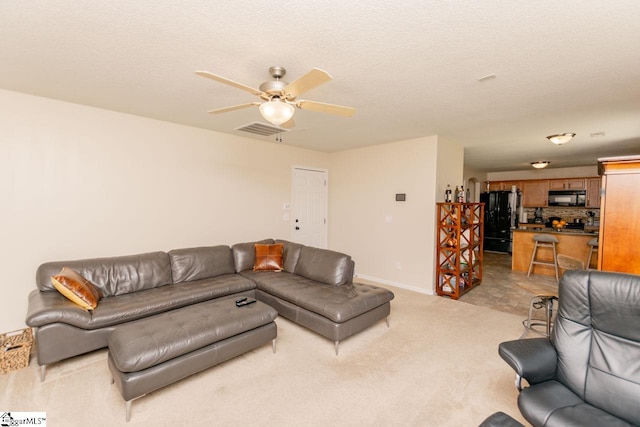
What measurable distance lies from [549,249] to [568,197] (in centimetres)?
278

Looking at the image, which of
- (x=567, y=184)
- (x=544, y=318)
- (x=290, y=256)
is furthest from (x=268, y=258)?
(x=567, y=184)

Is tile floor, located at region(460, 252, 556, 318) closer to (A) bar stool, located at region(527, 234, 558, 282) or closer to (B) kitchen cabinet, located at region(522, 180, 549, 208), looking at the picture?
(A) bar stool, located at region(527, 234, 558, 282)

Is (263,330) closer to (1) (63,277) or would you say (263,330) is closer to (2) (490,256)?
(1) (63,277)

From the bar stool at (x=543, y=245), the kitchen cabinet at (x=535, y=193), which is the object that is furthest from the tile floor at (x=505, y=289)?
the kitchen cabinet at (x=535, y=193)

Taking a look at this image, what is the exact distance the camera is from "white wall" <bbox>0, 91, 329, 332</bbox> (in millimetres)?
2979

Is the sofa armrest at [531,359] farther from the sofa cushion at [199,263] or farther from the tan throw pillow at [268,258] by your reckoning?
the sofa cushion at [199,263]

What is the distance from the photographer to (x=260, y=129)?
4.04m

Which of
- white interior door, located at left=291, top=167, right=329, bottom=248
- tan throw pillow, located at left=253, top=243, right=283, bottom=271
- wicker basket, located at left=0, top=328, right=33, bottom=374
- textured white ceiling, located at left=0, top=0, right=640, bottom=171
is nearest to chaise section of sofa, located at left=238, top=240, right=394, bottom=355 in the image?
tan throw pillow, located at left=253, top=243, right=283, bottom=271

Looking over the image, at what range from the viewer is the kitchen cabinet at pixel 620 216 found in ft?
7.61

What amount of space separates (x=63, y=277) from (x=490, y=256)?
8838 millimetres

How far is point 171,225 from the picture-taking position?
13.3ft

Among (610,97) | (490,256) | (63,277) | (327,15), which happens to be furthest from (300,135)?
(490,256)

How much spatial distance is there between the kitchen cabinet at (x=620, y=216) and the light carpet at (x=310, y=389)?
1.30 m

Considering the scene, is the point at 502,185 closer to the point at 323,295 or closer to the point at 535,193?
the point at 535,193
